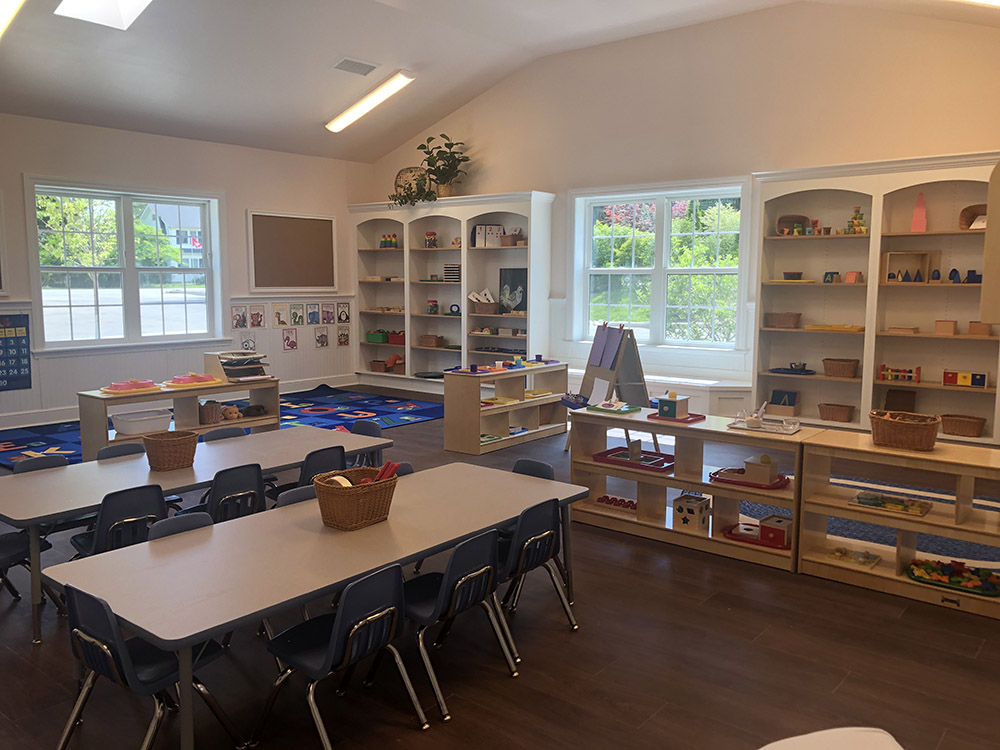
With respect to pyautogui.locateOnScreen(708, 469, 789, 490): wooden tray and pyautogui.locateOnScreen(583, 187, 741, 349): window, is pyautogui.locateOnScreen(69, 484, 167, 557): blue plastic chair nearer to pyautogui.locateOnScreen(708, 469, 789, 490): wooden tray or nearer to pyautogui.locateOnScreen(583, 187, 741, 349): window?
pyautogui.locateOnScreen(708, 469, 789, 490): wooden tray

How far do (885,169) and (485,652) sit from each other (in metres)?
6.15

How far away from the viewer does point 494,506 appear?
3.84 meters

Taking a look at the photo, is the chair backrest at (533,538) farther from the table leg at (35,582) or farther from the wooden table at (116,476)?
the table leg at (35,582)

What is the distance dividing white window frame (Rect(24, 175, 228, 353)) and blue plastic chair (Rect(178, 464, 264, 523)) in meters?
5.71

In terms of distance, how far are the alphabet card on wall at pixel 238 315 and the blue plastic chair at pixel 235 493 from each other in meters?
6.46

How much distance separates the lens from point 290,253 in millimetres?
11141

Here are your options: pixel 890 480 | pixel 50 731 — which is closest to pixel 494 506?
pixel 50 731

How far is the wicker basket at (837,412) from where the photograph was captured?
7.94 meters

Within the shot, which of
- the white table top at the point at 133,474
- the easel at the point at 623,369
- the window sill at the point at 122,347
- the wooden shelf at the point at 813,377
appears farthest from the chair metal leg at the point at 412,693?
the window sill at the point at 122,347

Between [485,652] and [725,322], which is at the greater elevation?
[725,322]

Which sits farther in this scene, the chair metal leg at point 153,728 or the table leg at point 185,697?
the chair metal leg at point 153,728

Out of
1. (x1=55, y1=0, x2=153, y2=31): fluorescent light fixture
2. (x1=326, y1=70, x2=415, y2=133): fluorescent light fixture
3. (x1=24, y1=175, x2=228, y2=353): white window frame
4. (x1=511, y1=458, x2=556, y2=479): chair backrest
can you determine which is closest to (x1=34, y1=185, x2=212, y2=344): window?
(x1=24, y1=175, x2=228, y2=353): white window frame

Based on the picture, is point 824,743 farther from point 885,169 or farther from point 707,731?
point 885,169

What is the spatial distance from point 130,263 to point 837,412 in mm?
8260
